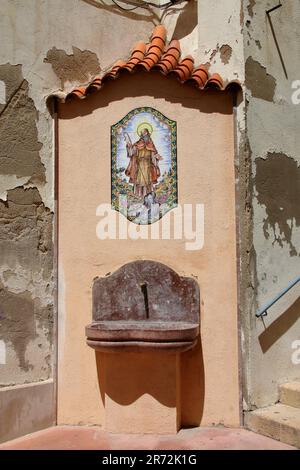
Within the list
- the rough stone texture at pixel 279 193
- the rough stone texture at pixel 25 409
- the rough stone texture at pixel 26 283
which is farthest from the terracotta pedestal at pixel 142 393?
the rough stone texture at pixel 279 193

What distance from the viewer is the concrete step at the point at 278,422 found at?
4.05 meters

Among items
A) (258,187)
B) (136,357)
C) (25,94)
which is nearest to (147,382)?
(136,357)

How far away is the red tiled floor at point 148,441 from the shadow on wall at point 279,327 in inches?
31.3

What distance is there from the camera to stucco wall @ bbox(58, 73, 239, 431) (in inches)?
181

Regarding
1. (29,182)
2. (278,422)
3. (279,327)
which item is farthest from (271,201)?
(29,182)

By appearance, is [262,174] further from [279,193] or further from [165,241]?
[165,241]

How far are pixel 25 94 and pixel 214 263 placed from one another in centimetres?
237

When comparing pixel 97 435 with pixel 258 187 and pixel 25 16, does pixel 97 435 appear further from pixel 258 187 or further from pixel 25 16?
pixel 25 16

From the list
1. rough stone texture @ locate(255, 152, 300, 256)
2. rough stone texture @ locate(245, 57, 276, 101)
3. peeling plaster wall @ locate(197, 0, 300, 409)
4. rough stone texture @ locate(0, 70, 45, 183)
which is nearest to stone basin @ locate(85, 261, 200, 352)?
peeling plaster wall @ locate(197, 0, 300, 409)

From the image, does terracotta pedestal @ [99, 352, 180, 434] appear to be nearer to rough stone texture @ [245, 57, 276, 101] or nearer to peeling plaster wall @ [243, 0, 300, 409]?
peeling plaster wall @ [243, 0, 300, 409]

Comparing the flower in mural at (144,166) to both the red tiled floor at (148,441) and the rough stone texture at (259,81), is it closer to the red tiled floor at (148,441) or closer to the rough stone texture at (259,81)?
the rough stone texture at (259,81)

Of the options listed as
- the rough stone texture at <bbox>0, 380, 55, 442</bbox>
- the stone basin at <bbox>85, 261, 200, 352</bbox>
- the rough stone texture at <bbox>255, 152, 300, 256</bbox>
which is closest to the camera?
the rough stone texture at <bbox>0, 380, 55, 442</bbox>

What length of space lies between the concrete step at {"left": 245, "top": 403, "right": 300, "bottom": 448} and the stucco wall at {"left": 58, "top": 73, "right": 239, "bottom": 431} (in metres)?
0.20

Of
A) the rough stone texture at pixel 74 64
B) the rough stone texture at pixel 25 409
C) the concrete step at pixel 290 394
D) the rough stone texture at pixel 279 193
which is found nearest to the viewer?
the rough stone texture at pixel 25 409
